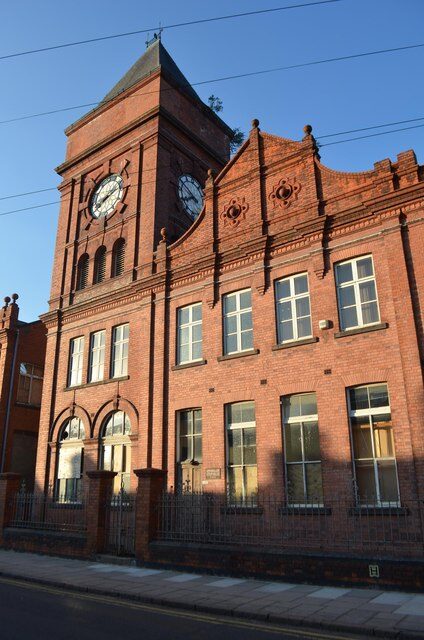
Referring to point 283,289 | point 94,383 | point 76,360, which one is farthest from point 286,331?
point 76,360

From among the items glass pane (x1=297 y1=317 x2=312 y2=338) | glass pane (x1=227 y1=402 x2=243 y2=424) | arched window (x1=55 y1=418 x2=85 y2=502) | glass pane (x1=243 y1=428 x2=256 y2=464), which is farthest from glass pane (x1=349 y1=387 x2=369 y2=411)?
arched window (x1=55 y1=418 x2=85 y2=502)

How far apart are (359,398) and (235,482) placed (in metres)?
4.55

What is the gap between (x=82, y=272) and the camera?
23.3 meters

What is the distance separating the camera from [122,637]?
274 inches

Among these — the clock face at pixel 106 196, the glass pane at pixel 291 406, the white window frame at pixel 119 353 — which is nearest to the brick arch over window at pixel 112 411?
the white window frame at pixel 119 353

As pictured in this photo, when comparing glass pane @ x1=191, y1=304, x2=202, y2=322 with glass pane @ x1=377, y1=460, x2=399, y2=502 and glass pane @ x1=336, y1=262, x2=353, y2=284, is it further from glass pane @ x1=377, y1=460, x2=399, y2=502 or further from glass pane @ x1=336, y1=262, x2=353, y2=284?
glass pane @ x1=377, y1=460, x2=399, y2=502

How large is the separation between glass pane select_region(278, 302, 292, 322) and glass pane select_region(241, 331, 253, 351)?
3.91ft

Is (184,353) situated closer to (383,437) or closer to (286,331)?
(286,331)

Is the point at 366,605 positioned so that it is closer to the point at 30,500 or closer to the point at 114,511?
the point at 114,511

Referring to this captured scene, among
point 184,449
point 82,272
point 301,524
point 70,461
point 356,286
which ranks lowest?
point 301,524

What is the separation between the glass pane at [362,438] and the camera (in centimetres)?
1295

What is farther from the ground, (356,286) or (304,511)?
(356,286)

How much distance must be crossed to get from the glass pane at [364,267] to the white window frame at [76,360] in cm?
1207

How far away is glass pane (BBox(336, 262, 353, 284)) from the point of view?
1458 centimetres
